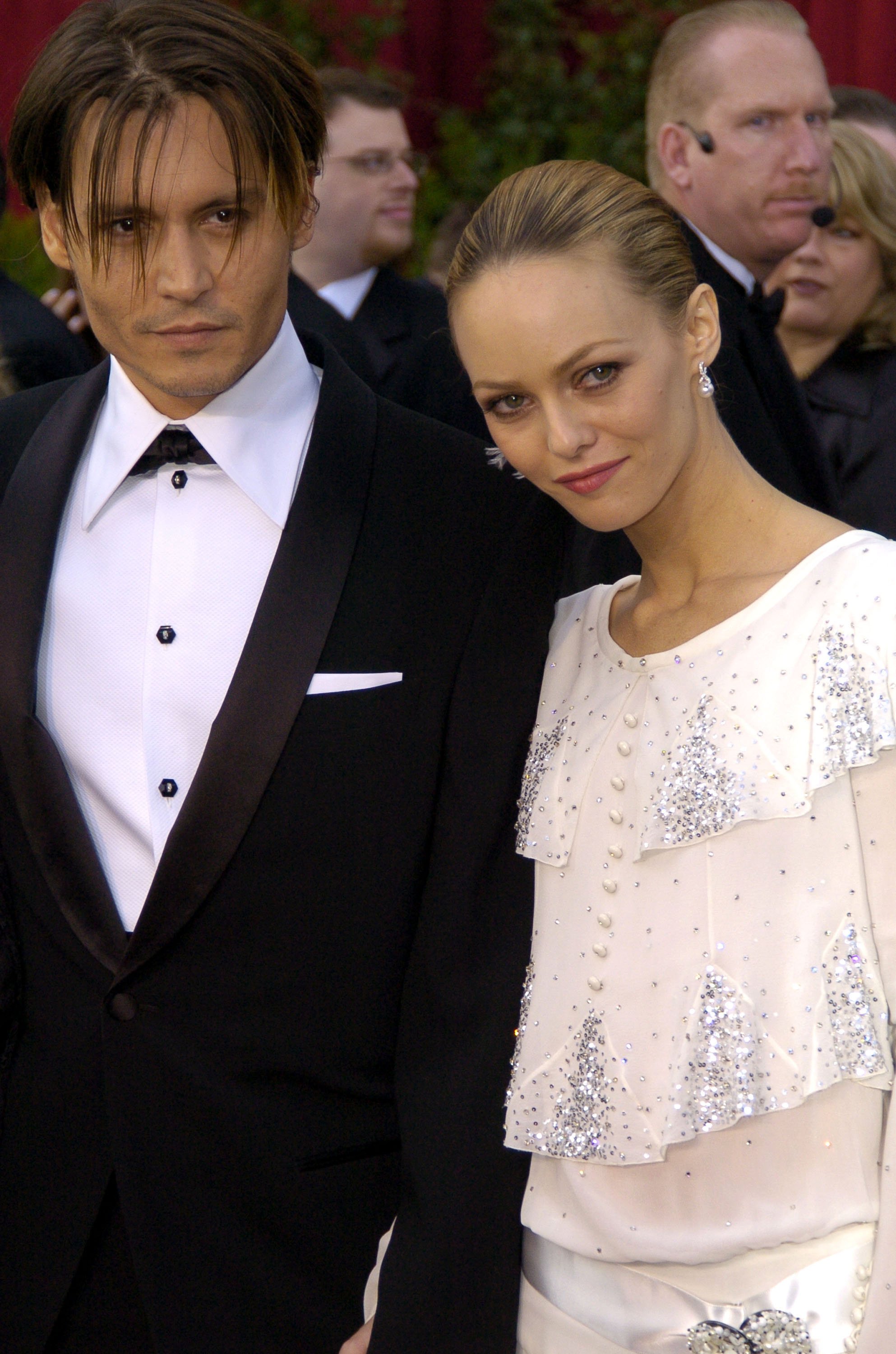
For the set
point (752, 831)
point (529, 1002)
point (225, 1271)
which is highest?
point (752, 831)

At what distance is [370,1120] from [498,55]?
5.72 metres

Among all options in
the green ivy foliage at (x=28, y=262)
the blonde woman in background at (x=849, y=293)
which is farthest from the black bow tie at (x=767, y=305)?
the green ivy foliage at (x=28, y=262)

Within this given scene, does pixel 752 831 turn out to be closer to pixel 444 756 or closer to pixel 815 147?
pixel 444 756

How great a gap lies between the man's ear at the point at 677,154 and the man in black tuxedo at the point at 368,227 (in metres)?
1.09

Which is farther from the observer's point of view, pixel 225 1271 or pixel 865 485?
pixel 865 485

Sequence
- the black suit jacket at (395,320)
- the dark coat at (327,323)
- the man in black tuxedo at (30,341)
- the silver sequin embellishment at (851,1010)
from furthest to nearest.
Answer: the black suit jacket at (395,320) < the dark coat at (327,323) < the man in black tuxedo at (30,341) < the silver sequin embellishment at (851,1010)

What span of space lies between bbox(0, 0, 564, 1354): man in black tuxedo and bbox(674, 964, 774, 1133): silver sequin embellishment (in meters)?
0.23

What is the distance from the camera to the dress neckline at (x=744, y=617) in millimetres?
1386

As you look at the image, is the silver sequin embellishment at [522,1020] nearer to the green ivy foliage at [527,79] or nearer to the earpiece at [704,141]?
the earpiece at [704,141]

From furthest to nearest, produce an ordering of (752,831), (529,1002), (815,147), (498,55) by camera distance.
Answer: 1. (498,55)
2. (815,147)
3. (529,1002)
4. (752,831)

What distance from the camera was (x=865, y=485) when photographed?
9.30 feet

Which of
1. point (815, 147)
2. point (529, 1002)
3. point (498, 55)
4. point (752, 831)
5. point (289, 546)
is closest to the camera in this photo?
point (752, 831)

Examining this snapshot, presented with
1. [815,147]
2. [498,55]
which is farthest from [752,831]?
[498,55]

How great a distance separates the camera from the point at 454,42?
6520 mm
